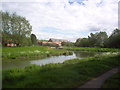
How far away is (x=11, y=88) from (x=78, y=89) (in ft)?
10.0

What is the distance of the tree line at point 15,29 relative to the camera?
3966cm

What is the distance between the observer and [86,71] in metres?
8.32

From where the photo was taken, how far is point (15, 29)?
4194 centimetres

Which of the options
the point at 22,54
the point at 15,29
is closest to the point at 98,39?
the point at 15,29

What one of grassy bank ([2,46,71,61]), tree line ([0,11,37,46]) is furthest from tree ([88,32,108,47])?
grassy bank ([2,46,71,61])

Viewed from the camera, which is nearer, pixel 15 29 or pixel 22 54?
pixel 22 54

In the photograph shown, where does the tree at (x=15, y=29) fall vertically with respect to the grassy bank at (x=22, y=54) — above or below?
above

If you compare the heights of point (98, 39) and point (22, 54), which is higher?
point (98, 39)

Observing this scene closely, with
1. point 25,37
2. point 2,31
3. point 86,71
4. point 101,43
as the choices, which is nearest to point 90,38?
point 101,43

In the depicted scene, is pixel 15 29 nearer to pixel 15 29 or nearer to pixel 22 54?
pixel 15 29

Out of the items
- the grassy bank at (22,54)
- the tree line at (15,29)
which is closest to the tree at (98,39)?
the tree line at (15,29)

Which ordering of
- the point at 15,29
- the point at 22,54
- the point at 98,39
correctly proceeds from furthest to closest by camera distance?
the point at 98,39
the point at 15,29
the point at 22,54

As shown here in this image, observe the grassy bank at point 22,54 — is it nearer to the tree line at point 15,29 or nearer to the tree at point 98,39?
the tree line at point 15,29

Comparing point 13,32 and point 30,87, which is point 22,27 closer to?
point 13,32
